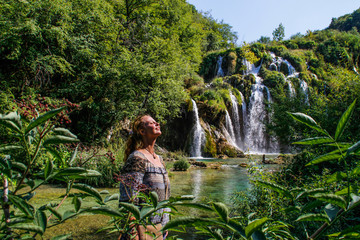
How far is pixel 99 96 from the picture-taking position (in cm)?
1417

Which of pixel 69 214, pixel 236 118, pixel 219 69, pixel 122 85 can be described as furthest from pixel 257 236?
pixel 219 69

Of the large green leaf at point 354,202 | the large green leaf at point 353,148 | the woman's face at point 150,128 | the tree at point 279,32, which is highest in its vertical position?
the tree at point 279,32

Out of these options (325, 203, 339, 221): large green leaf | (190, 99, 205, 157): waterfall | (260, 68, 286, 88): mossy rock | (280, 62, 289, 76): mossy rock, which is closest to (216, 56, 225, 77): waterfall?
(260, 68, 286, 88): mossy rock

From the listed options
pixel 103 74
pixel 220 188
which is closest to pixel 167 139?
pixel 103 74

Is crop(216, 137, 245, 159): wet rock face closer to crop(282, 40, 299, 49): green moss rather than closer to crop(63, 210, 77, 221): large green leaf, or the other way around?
crop(63, 210, 77, 221): large green leaf

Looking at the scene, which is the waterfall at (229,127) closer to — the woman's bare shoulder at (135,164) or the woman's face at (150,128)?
→ the woman's face at (150,128)

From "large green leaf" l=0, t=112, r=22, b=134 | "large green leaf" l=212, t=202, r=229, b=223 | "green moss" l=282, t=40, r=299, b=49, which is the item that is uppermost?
"green moss" l=282, t=40, r=299, b=49

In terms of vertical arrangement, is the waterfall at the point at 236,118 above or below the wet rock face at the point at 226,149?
above

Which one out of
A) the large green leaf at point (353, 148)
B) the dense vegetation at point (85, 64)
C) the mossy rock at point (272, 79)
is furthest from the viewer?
the mossy rock at point (272, 79)

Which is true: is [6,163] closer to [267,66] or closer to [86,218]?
[86,218]

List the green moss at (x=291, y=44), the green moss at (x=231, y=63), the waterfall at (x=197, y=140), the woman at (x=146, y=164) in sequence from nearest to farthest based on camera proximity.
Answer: the woman at (x=146, y=164) → the waterfall at (x=197, y=140) → the green moss at (x=231, y=63) → the green moss at (x=291, y=44)

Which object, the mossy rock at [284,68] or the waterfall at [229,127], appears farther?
the mossy rock at [284,68]

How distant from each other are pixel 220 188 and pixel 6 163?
8680 mm

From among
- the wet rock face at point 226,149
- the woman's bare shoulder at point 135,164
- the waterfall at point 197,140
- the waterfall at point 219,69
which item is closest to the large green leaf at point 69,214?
the woman's bare shoulder at point 135,164
